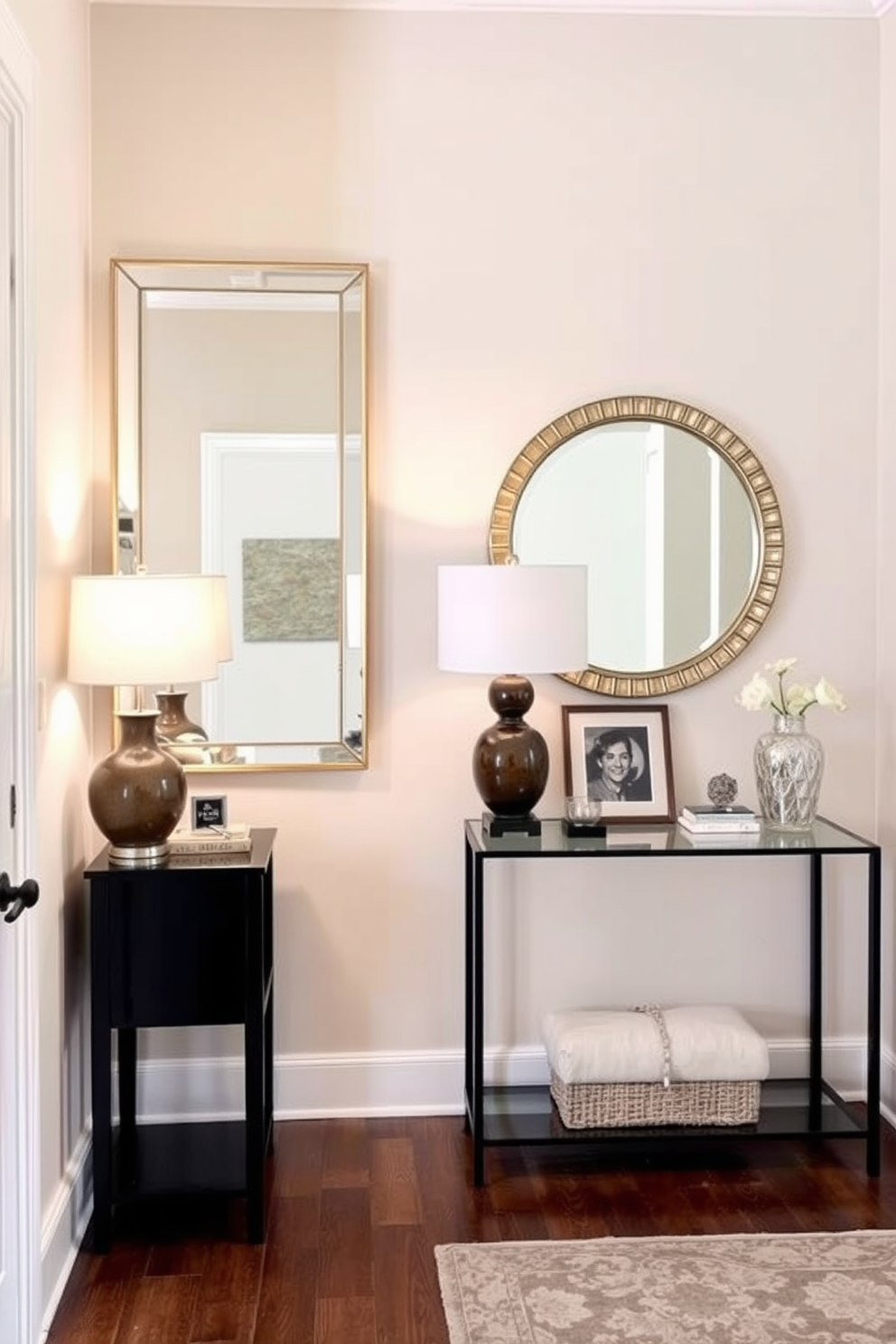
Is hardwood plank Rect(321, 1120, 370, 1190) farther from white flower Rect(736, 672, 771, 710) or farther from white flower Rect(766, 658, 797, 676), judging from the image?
white flower Rect(766, 658, 797, 676)

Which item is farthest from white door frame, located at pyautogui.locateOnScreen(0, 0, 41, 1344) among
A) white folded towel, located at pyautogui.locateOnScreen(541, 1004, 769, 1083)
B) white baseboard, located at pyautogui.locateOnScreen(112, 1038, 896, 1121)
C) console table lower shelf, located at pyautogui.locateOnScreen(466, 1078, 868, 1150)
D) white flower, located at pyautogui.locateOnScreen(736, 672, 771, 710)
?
white flower, located at pyautogui.locateOnScreen(736, 672, 771, 710)

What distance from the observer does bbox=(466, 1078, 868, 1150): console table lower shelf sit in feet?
10.8

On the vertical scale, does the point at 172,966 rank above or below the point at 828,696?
below

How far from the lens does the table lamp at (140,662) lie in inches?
113

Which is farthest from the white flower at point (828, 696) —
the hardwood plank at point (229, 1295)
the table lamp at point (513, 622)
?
the hardwood plank at point (229, 1295)

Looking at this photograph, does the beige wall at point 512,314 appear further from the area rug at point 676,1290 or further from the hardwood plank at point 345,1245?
the area rug at point 676,1290

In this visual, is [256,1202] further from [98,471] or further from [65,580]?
[98,471]

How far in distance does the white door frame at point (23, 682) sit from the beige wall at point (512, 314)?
2.86 feet

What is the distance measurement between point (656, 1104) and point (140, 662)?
64.2 inches

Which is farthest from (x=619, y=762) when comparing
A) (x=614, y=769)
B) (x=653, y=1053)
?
(x=653, y=1053)

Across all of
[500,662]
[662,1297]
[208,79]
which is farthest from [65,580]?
[662,1297]

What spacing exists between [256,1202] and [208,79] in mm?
2704

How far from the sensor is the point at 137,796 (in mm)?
2969

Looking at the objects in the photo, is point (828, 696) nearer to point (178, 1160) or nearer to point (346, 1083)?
point (346, 1083)
